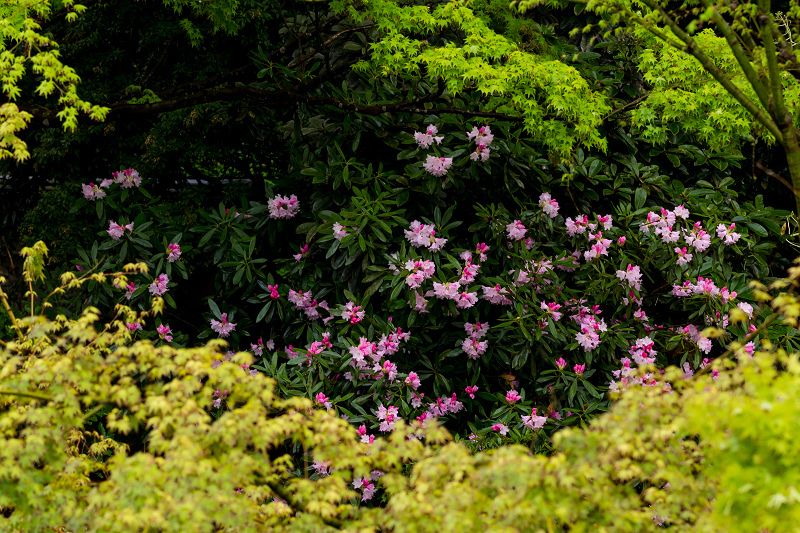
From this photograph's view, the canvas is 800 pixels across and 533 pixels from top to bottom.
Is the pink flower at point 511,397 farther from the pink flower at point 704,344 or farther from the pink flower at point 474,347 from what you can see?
the pink flower at point 704,344

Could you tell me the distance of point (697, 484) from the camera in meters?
2.20

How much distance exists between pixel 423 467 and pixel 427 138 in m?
2.66

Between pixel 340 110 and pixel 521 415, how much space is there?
219 cm

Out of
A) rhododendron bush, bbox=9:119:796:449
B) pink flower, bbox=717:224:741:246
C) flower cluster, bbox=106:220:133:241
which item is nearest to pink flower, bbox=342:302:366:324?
rhododendron bush, bbox=9:119:796:449

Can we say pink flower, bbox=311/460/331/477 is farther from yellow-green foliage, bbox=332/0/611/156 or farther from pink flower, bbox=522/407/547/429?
yellow-green foliage, bbox=332/0/611/156

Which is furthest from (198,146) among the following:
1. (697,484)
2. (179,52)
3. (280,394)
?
(697,484)

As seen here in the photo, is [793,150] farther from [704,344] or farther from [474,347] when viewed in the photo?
[474,347]

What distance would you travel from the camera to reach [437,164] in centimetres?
431

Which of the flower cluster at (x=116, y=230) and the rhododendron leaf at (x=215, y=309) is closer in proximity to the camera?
the rhododendron leaf at (x=215, y=309)

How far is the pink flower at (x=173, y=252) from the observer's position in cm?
442

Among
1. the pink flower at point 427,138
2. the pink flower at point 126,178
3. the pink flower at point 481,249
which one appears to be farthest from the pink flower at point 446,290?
the pink flower at point 126,178

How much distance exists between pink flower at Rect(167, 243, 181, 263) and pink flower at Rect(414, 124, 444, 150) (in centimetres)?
158

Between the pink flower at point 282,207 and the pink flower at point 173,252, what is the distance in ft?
1.96

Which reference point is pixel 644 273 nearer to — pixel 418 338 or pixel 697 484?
pixel 418 338
